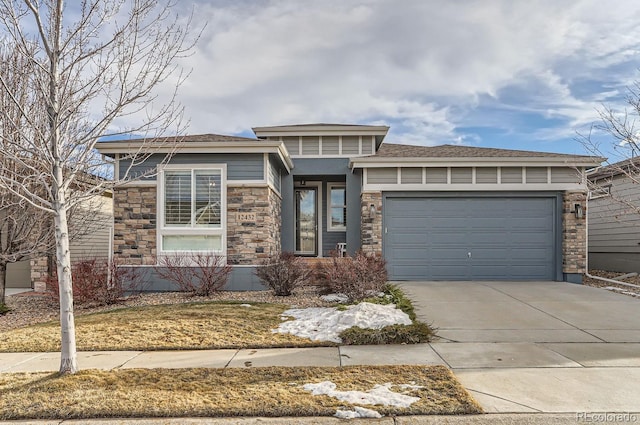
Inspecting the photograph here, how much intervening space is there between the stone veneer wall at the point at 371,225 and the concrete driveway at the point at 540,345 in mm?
1895

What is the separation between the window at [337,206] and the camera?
13477 millimetres

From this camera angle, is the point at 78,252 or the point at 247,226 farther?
the point at 78,252

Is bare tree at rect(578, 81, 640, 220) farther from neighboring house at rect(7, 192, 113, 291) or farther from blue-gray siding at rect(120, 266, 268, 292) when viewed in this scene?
neighboring house at rect(7, 192, 113, 291)

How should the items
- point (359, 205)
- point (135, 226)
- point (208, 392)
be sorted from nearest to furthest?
point (208, 392) < point (135, 226) < point (359, 205)

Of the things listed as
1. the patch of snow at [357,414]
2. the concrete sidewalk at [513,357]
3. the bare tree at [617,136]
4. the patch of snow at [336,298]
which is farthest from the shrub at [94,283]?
the bare tree at [617,136]

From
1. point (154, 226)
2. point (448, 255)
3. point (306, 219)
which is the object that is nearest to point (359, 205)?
point (306, 219)

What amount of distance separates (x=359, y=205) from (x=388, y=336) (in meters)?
7.04

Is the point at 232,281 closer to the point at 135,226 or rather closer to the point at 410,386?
the point at 135,226

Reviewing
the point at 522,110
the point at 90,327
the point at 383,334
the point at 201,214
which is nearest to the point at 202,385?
the point at 383,334

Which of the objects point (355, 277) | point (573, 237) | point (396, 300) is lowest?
point (396, 300)

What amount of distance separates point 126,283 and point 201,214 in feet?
8.02

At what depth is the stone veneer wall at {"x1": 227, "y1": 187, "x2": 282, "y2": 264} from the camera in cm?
977

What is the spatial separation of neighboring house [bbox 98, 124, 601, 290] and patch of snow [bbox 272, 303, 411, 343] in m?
3.39

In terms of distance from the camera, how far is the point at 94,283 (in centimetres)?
853
